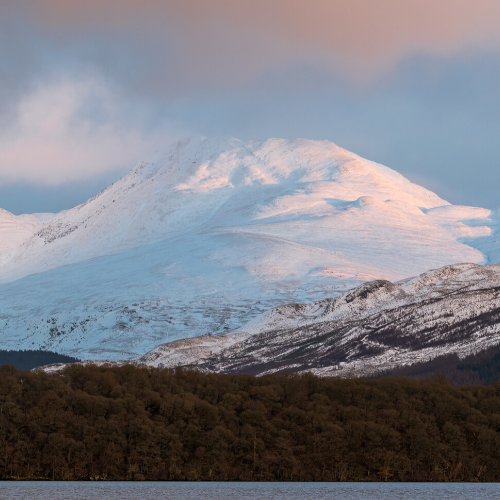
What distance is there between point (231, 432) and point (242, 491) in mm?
21308

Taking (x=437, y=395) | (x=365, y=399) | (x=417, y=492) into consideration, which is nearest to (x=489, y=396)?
(x=437, y=395)

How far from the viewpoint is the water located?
89.6 metres

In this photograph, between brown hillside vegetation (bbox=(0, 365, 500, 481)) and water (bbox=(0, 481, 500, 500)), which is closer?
water (bbox=(0, 481, 500, 500))

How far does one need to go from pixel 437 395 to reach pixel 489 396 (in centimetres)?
1140

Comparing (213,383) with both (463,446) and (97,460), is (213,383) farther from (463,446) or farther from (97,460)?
(463,446)

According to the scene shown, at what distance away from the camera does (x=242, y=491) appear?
96938 mm

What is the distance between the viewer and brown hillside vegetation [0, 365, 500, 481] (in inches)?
4461

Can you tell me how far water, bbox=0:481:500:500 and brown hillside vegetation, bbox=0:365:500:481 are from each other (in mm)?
6787

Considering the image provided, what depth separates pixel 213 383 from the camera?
134250 millimetres

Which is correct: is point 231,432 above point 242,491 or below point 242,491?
above

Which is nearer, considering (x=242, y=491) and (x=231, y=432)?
(x=242, y=491)

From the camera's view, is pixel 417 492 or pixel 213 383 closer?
pixel 417 492

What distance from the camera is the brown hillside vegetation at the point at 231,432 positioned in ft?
372

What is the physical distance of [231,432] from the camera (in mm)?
118062
